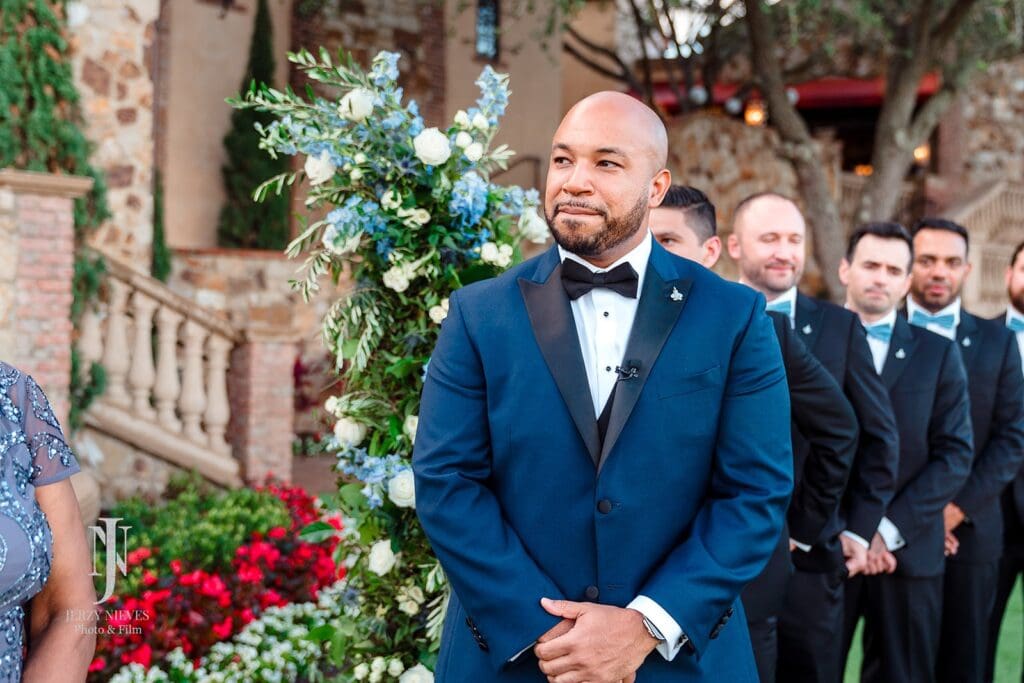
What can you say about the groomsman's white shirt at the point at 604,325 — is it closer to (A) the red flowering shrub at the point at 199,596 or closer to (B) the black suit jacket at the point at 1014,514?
(A) the red flowering shrub at the point at 199,596

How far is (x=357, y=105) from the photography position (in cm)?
340

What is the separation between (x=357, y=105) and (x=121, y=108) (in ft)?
18.3

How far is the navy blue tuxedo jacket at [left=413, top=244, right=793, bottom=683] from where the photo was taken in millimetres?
2279

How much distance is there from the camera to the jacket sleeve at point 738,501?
2252mm

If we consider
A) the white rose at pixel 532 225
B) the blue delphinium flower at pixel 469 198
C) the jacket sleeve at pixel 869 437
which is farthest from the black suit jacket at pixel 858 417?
the blue delphinium flower at pixel 469 198

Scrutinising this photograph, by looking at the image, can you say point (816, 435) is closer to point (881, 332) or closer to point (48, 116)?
point (881, 332)

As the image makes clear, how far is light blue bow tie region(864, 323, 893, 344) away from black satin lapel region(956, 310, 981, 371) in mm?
754

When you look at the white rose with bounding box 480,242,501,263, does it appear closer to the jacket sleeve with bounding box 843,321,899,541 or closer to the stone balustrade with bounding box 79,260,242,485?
the jacket sleeve with bounding box 843,321,899,541

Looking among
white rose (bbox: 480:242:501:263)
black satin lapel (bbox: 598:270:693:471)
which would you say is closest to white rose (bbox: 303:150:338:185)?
white rose (bbox: 480:242:501:263)

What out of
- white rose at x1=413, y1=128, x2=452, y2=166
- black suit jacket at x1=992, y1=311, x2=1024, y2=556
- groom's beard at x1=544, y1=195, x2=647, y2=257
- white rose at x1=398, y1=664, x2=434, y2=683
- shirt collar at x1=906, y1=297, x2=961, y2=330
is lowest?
Result: white rose at x1=398, y1=664, x2=434, y2=683

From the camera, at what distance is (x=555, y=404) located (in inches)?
91.8

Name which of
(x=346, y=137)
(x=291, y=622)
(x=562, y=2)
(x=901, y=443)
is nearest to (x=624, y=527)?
(x=346, y=137)

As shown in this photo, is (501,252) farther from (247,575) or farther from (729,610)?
(247,575)

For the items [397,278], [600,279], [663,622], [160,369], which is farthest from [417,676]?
[160,369]
